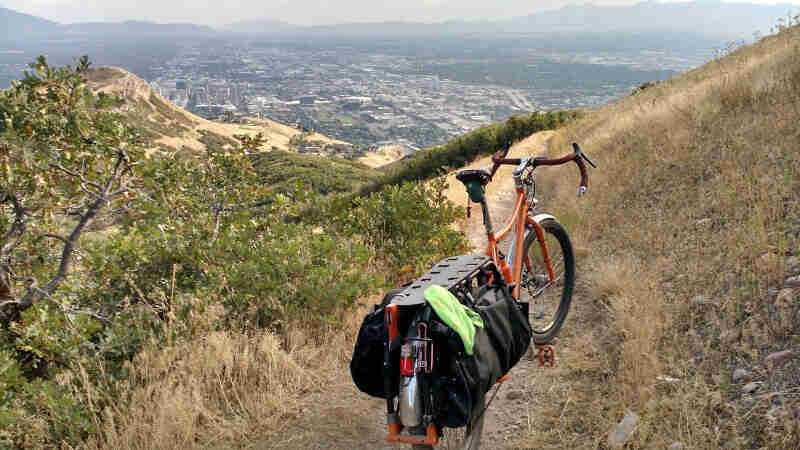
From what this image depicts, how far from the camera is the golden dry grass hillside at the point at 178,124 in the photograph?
85312 mm

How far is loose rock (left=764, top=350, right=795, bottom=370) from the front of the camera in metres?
2.87

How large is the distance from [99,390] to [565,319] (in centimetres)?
369

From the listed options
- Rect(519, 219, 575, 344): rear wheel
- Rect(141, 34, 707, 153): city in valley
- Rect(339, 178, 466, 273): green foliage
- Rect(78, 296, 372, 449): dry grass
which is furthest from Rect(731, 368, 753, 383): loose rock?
Rect(141, 34, 707, 153): city in valley

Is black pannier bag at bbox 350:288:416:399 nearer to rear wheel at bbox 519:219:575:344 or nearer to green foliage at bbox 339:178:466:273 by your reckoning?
rear wheel at bbox 519:219:575:344

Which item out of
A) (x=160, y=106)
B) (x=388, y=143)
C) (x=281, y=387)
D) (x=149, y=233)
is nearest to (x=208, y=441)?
(x=281, y=387)

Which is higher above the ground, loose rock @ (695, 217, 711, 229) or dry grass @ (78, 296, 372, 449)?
loose rock @ (695, 217, 711, 229)

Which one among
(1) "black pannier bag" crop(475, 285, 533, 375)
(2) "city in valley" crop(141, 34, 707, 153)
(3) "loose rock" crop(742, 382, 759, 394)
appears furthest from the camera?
(2) "city in valley" crop(141, 34, 707, 153)

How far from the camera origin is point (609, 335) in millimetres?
A: 4051

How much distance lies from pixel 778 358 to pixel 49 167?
548cm

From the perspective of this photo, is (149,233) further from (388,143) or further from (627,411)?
(388,143)

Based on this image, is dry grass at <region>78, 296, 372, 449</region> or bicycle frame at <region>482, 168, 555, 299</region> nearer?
dry grass at <region>78, 296, 372, 449</region>

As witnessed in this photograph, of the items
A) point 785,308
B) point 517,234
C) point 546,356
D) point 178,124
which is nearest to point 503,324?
point 517,234

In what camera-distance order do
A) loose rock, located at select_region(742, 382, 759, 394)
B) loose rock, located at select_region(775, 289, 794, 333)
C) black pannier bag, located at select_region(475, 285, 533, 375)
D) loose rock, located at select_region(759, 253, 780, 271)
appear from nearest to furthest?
black pannier bag, located at select_region(475, 285, 533, 375), loose rock, located at select_region(742, 382, 759, 394), loose rock, located at select_region(775, 289, 794, 333), loose rock, located at select_region(759, 253, 780, 271)

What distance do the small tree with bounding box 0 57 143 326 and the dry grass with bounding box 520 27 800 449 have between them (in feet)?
13.5
